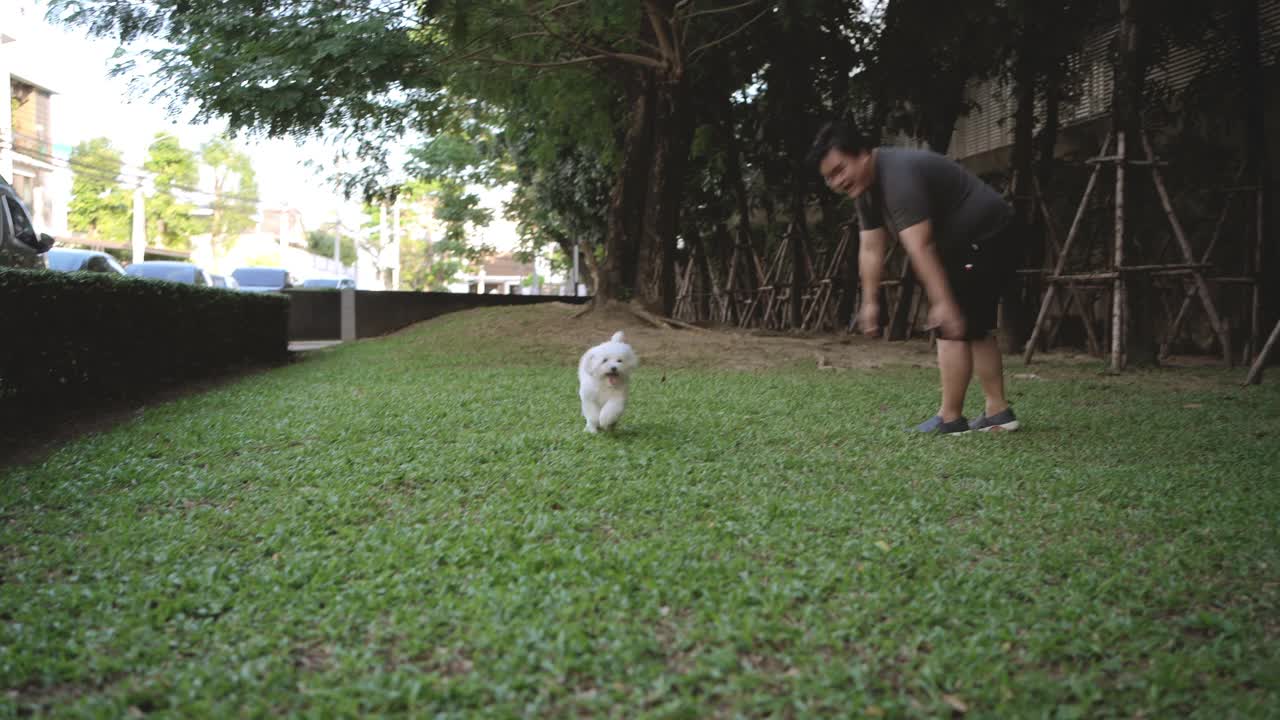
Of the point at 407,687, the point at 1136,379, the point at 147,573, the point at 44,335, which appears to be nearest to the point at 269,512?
the point at 147,573

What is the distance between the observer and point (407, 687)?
2119 millimetres

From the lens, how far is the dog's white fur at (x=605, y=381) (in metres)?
5.04

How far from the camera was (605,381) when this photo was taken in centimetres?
515

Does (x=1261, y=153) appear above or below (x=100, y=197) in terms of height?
below

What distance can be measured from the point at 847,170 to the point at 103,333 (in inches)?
245

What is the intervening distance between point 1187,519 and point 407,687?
2929mm

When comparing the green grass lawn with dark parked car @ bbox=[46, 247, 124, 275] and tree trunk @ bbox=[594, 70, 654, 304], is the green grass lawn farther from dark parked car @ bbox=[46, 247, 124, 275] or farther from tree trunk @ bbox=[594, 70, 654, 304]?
dark parked car @ bbox=[46, 247, 124, 275]

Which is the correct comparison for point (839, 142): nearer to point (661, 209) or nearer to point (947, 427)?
point (947, 427)

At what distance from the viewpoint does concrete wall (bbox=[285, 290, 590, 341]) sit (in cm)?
2067

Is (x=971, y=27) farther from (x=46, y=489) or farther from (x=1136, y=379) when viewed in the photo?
(x=46, y=489)

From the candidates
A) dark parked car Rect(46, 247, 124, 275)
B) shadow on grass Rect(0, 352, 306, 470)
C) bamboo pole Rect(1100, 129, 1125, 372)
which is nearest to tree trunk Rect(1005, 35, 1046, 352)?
bamboo pole Rect(1100, 129, 1125, 372)

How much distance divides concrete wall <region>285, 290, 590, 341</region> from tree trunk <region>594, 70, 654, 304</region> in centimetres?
677

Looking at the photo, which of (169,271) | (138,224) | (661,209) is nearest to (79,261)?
(169,271)

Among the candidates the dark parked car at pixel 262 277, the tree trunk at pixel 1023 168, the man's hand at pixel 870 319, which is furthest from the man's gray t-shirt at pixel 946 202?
the dark parked car at pixel 262 277
